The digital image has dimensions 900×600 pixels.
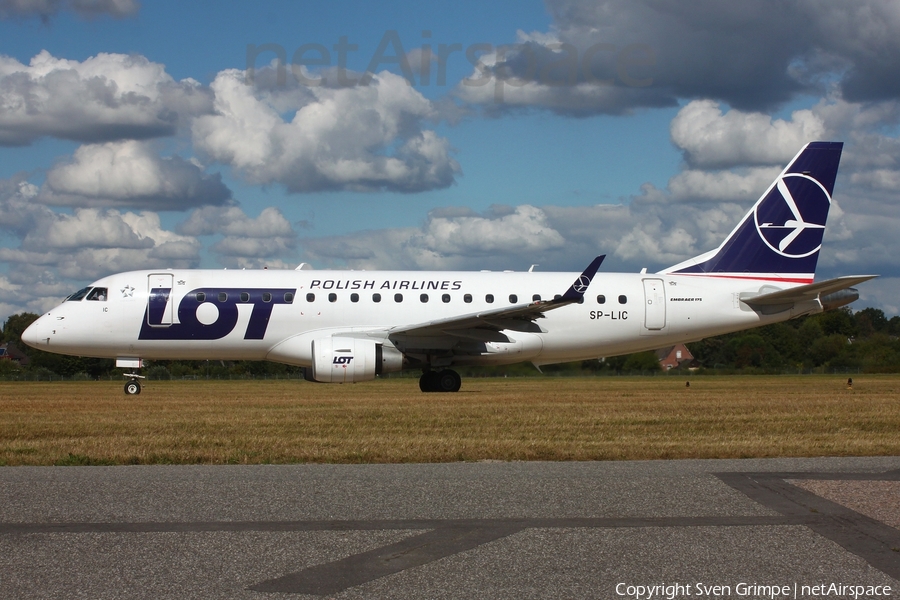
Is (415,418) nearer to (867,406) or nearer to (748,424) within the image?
(748,424)

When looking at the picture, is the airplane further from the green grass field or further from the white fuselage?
the green grass field

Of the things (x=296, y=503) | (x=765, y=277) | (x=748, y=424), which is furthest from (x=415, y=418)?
(x=765, y=277)

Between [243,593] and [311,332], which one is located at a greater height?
[311,332]

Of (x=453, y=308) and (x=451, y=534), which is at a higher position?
(x=453, y=308)

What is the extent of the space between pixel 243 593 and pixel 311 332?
19442 millimetres

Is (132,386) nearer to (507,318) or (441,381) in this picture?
(441,381)

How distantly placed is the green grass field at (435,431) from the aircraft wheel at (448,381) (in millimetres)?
4854

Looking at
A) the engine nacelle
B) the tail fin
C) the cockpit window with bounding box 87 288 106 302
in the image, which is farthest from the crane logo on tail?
the cockpit window with bounding box 87 288 106 302

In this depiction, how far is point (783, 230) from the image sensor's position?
88.2 feet

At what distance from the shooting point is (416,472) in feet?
29.6

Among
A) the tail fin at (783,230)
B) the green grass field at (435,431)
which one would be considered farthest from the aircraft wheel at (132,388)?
the tail fin at (783,230)

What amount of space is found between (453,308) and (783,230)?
9.74 meters

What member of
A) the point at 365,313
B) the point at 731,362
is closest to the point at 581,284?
the point at 365,313

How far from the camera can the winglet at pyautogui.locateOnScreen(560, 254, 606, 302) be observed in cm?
2233
